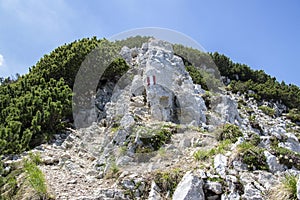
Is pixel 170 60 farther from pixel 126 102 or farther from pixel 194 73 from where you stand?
pixel 194 73

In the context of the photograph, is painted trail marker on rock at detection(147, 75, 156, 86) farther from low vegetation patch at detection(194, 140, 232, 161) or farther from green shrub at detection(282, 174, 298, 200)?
green shrub at detection(282, 174, 298, 200)

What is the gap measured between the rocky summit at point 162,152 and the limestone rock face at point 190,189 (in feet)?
0.07

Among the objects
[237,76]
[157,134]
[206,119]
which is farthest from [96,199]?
[237,76]

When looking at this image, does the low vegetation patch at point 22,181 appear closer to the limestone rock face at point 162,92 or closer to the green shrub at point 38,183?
the green shrub at point 38,183

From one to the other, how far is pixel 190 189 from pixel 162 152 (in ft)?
10.1

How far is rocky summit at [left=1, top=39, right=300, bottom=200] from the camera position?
6992 millimetres

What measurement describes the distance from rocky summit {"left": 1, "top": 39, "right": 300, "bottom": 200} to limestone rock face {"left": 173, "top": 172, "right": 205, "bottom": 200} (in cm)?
2

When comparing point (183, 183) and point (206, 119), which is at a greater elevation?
point (206, 119)

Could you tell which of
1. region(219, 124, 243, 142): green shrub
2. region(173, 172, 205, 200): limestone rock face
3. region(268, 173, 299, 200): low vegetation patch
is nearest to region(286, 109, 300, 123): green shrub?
region(219, 124, 243, 142): green shrub

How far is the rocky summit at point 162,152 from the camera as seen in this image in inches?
Answer: 275

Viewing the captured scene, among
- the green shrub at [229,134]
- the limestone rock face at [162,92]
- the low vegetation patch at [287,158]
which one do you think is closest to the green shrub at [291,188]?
the low vegetation patch at [287,158]

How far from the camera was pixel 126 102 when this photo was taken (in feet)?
49.9

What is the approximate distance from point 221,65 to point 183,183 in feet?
101

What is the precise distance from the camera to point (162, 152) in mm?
9695
